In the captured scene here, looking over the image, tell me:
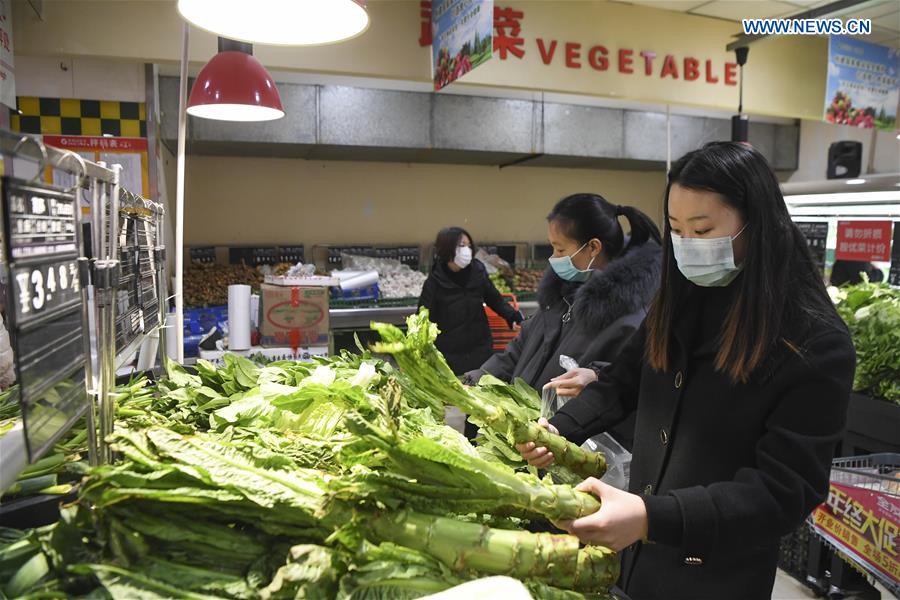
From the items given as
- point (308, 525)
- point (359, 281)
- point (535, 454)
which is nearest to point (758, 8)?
point (359, 281)

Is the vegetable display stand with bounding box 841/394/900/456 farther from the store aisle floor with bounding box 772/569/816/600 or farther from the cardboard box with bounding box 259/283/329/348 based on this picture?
the cardboard box with bounding box 259/283/329/348

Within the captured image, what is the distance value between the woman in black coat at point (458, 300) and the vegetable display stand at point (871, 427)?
257 cm

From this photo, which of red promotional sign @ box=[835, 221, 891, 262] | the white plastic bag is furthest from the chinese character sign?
red promotional sign @ box=[835, 221, 891, 262]

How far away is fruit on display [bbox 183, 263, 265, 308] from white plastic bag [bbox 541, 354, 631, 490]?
430 cm

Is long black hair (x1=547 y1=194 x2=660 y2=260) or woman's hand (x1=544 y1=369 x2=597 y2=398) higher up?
long black hair (x1=547 y1=194 x2=660 y2=260)

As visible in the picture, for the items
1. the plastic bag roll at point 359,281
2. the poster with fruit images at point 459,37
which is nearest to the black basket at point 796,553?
the poster with fruit images at point 459,37

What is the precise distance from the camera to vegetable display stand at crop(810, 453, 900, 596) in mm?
2504

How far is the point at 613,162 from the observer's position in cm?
781

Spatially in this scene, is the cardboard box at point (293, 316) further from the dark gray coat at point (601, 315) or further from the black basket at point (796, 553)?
the black basket at point (796, 553)

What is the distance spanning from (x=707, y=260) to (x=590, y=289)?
105 centimetres

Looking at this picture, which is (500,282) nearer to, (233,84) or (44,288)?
(233,84)

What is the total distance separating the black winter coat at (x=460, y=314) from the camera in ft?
16.5

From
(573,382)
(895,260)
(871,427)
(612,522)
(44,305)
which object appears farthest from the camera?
(895,260)

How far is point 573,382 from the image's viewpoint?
2170mm
